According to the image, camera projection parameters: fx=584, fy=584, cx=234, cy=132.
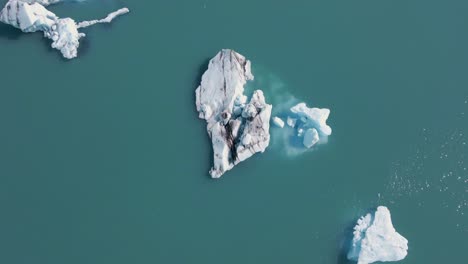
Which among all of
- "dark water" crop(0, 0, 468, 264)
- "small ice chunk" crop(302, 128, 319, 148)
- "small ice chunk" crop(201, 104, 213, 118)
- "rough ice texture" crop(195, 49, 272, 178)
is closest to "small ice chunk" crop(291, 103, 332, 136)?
"small ice chunk" crop(302, 128, 319, 148)

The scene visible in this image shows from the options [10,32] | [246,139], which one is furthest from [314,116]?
[10,32]

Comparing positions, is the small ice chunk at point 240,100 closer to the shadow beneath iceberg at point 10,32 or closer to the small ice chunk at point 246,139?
the small ice chunk at point 246,139

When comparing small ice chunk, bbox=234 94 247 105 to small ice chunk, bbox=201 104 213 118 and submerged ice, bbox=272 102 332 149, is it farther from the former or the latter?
submerged ice, bbox=272 102 332 149

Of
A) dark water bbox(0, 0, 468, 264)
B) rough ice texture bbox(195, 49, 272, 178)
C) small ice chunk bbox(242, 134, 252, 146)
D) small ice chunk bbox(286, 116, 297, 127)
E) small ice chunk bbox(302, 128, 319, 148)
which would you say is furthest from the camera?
small ice chunk bbox(286, 116, 297, 127)

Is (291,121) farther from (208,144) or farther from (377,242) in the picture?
(377,242)

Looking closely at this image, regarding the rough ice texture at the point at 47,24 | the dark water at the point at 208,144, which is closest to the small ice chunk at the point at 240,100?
the dark water at the point at 208,144

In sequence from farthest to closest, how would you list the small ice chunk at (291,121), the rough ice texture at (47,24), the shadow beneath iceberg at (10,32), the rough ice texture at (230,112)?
the shadow beneath iceberg at (10,32) < the rough ice texture at (47,24) < the small ice chunk at (291,121) < the rough ice texture at (230,112)

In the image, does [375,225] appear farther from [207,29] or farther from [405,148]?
[207,29]
